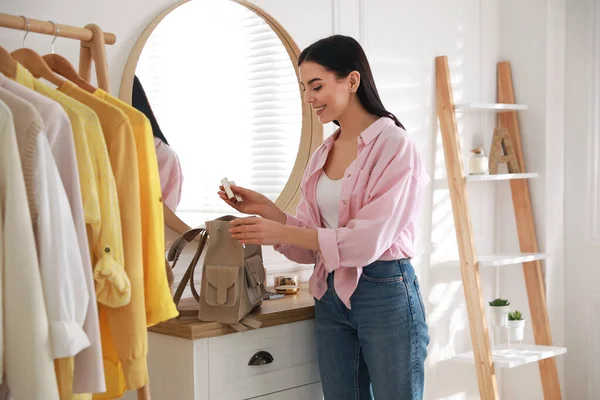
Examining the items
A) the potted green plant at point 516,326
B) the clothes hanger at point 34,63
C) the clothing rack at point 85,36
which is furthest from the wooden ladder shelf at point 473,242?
the clothes hanger at point 34,63

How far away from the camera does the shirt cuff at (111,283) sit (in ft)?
5.51

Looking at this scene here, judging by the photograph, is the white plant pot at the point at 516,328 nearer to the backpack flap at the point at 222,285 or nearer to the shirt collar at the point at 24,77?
the backpack flap at the point at 222,285

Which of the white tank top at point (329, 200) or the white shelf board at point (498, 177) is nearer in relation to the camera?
the white tank top at point (329, 200)

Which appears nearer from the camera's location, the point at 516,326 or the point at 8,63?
the point at 8,63

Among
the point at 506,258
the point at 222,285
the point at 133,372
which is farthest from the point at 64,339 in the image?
the point at 506,258

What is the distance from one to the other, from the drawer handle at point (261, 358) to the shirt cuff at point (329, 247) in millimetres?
332

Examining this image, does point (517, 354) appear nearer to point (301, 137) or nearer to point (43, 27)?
point (301, 137)

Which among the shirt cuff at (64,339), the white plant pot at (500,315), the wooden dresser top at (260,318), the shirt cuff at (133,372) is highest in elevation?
the shirt cuff at (64,339)

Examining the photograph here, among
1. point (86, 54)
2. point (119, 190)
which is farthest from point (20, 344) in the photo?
Answer: point (86, 54)

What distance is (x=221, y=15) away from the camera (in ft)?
8.89

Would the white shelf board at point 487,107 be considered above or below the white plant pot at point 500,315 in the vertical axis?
above

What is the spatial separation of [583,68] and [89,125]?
270 centimetres

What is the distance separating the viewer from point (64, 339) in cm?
153

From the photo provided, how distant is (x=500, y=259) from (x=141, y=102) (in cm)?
176
